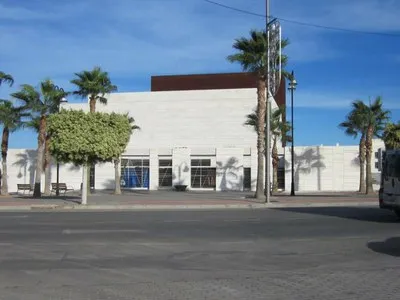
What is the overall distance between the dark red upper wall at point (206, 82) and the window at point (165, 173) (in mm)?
21681

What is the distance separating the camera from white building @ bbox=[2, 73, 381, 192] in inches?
2297

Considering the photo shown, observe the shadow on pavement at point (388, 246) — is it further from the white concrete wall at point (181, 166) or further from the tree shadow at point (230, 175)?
the white concrete wall at point (181, 166)

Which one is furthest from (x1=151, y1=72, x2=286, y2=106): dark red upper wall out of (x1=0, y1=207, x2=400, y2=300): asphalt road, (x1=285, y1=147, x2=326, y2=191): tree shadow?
(x1=0, y1=207, x2=400, y2=300): asphalt road

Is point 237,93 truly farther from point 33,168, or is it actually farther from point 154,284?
point 154,284

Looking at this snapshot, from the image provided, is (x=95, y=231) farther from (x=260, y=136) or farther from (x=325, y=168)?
(x=325, y=168)

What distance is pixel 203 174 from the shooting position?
59.3 meters

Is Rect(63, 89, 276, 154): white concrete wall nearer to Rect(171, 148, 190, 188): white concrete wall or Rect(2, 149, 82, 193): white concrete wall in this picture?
Rect(171, 148, 190, 188): white concrete wall

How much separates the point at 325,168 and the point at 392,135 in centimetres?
1638

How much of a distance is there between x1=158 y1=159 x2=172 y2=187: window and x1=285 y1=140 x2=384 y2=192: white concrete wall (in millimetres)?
12809

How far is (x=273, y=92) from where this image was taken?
3181cm

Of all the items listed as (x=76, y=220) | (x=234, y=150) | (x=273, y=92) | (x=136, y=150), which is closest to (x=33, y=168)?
(x=136, y=150)

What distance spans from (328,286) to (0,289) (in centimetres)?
476

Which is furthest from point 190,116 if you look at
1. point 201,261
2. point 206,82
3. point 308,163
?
point 201,261

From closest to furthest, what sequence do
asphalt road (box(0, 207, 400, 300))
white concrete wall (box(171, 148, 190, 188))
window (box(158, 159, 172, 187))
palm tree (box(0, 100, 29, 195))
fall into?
asphalt road (box(0, 207, 400, 300)) < palm tree (box(0, 100, 29, 195)) < white concrete wall (box(171, 148, 190, 188)) < window (box(158, 159, 172, 187))
